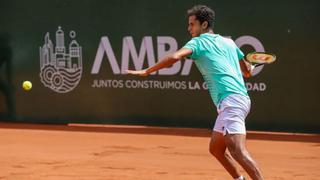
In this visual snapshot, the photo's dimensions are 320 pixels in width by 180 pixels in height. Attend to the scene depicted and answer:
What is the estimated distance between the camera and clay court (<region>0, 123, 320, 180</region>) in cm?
770

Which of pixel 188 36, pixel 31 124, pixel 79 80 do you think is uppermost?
pixel 188 36

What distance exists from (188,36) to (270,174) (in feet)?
14.2

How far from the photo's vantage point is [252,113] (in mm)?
11297

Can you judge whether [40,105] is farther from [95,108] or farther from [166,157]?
[166,157]

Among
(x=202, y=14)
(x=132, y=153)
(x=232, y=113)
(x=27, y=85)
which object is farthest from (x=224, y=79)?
(x=27, y=85)

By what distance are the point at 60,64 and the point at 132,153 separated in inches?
144

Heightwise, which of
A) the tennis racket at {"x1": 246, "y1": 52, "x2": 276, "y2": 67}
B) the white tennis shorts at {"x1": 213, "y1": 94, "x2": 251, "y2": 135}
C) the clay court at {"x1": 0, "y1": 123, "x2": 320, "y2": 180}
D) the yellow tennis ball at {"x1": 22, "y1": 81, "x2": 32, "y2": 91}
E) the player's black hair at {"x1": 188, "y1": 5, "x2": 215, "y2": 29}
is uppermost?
the player's black hair at {"x1": 188, "y1": 5, "x2": 215, "y2": 29}

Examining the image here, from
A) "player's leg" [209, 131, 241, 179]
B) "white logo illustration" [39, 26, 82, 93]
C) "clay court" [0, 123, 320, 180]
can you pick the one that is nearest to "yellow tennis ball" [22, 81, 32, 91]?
"white logo illustration" [39, 26, 82, 93]

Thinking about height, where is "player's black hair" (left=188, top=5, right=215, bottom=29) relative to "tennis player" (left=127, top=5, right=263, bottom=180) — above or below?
above

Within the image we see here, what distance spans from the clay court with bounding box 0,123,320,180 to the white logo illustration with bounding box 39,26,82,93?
77 centimetres

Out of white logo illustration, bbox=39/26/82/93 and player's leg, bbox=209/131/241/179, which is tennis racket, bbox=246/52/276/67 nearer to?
player's leg, bbox=209/131/241/179

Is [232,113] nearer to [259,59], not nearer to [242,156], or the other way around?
[242,156]

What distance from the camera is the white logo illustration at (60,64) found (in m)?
12.2

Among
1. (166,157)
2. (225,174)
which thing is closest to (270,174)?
(225,174)
